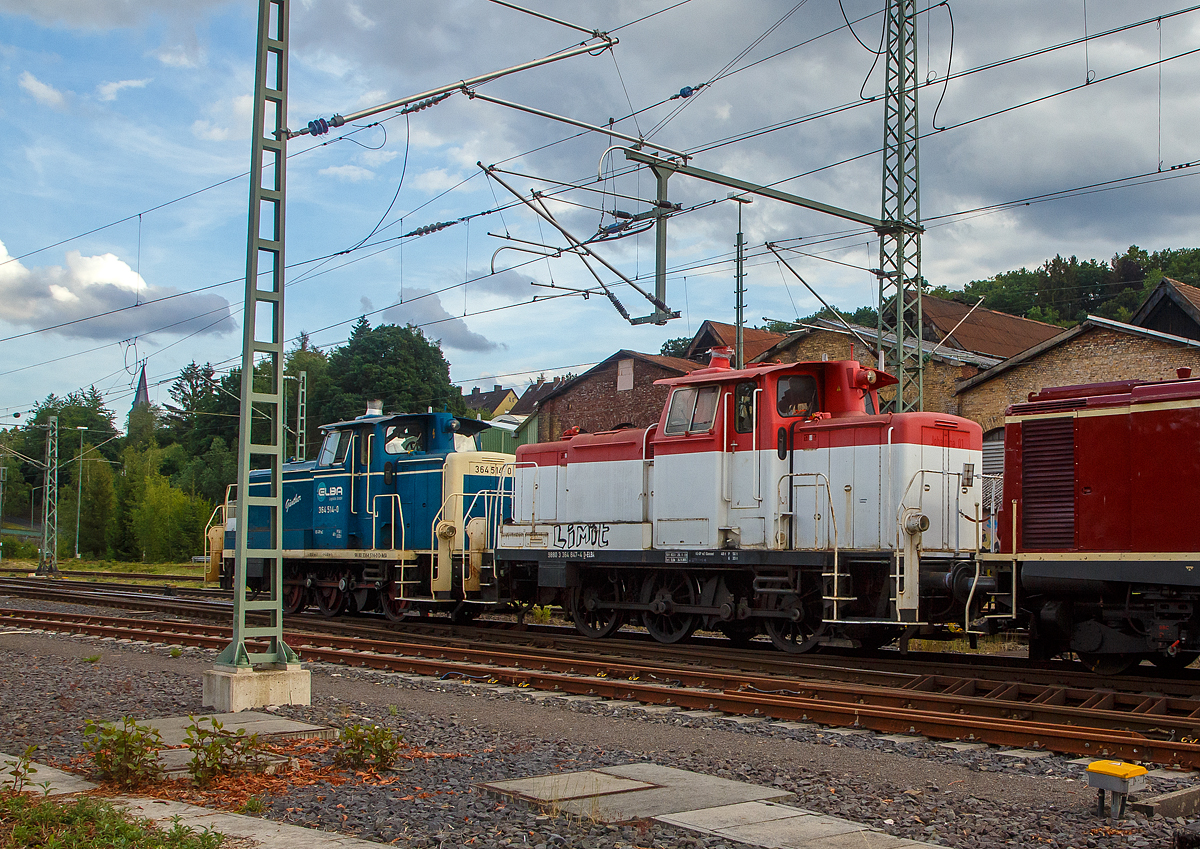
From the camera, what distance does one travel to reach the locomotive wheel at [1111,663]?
1021 cm

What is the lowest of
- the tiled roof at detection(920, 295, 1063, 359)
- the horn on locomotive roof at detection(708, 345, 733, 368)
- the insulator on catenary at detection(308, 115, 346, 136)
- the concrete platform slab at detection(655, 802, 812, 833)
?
the concrete platform slab at detection(655, 802, 812, 833)

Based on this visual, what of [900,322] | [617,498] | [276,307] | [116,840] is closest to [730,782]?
[116,840]

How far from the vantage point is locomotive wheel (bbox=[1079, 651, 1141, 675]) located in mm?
10206

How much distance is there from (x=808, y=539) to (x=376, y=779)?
6.95 m

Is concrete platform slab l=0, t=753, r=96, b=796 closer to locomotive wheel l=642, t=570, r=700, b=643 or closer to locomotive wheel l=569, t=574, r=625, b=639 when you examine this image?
locomotive wheel l=642, t=570, r=700, b=643

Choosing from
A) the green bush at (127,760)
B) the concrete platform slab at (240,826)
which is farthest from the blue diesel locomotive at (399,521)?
the concrete platform slab at (240,826)

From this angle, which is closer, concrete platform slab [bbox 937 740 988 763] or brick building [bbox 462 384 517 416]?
concrete platform slab [bbox 937 740 988 763]

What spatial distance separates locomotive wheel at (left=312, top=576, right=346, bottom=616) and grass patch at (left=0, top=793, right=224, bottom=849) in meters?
13.9

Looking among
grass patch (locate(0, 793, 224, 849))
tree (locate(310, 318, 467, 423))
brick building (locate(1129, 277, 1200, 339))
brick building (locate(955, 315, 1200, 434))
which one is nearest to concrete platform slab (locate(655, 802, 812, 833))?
grass patch (locate(0, 793, 224, 849))

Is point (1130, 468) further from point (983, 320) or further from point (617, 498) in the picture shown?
point (983, 320)

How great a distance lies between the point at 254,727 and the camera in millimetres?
7730

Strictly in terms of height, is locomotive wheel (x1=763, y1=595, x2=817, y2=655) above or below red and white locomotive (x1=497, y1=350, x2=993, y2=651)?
below

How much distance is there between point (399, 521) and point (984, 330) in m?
25.2

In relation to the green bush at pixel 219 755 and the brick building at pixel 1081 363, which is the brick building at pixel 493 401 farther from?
the green bush at pixel 219 755
